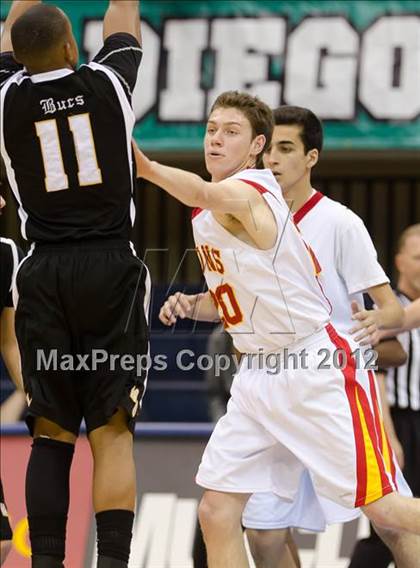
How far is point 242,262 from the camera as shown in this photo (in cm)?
489

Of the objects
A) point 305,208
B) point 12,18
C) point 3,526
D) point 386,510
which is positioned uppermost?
point 12,18

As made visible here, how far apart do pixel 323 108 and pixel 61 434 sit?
5.99m

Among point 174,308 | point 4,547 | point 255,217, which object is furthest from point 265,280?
point 4,547

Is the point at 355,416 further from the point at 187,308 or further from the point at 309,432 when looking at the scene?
the point at 187,308

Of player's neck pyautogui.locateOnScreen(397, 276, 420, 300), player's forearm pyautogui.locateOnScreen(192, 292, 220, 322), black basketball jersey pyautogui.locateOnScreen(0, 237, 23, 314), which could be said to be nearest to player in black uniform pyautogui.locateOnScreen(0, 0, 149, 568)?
player's forearm pyautogui.locateOnScreen(192, 292, 220, 322)

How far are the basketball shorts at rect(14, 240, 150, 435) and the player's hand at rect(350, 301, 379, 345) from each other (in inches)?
40.9

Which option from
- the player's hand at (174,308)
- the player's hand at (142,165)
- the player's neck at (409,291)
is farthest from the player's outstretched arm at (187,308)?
the player's neck at (409,291)

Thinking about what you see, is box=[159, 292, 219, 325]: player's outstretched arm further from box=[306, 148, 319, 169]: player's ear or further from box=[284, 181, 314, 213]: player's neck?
box=[306, 148, 319, 169]: player's ear

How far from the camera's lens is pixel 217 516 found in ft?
16.0

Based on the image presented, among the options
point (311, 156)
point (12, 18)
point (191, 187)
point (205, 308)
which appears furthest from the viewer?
point (311, 156)

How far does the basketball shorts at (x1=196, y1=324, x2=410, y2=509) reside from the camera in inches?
186

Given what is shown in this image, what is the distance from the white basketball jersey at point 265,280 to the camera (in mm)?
4883

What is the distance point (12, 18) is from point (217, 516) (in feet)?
7.77

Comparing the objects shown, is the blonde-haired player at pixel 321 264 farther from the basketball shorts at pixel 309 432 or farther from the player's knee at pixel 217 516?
the player's knee at pixel 217 516
